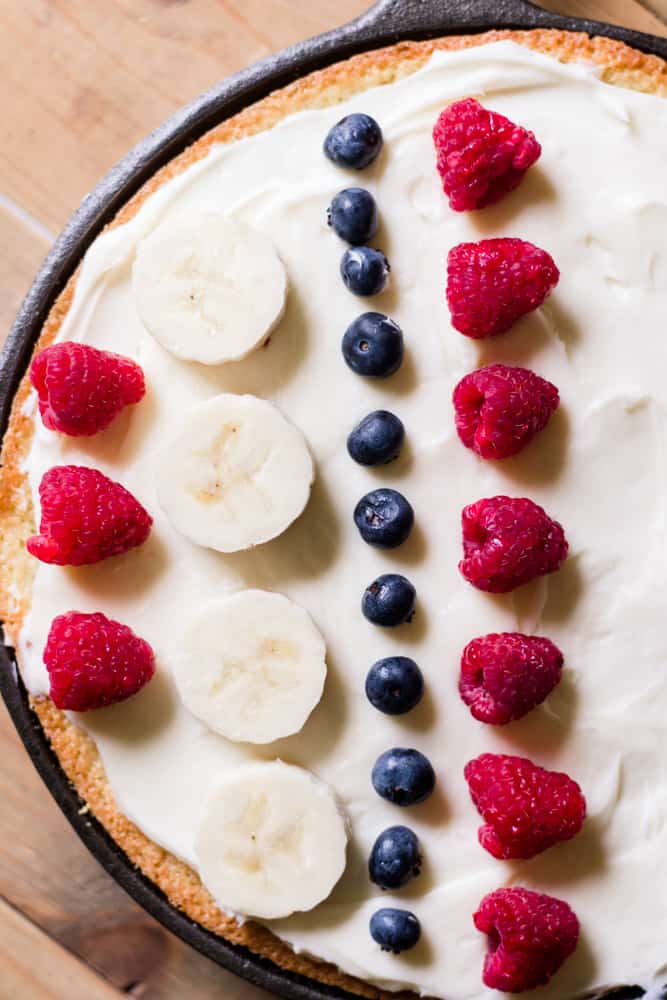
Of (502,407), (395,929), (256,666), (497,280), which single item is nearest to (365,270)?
(497,280)

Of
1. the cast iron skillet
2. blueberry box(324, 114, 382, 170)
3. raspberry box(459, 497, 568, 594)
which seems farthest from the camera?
the cast iron skillet

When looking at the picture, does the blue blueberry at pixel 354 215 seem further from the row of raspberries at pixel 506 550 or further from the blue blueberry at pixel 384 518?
the blue blueberry at pixel 384 518

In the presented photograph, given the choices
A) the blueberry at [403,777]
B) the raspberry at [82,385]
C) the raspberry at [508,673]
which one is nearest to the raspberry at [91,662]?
the raspberry at [82,385]

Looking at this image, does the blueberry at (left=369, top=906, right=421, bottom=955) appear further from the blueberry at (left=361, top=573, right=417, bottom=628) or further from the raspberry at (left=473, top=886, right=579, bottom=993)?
the blueberry at (left=361, top=573, right=417, bottom=628)

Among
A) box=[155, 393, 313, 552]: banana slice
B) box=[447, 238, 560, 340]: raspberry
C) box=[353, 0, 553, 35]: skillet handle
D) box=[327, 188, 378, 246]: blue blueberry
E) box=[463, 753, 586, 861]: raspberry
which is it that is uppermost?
box=[353, 0, 553, 35]: skillet handle

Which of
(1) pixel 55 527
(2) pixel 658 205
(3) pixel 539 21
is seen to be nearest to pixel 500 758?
(1) pixel 55 527

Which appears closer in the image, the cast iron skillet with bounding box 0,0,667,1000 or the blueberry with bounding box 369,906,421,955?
the blueberry with bounding box 369,906,421,955

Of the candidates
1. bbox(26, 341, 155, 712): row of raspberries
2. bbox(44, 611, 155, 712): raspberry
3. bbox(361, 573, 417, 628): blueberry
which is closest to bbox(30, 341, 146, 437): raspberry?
bbox(26, 341, 155, 712): row of raspberries

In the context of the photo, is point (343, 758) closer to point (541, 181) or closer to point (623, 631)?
point (623, 631)

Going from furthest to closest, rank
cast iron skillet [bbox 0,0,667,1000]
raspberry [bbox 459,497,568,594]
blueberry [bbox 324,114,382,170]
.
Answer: cast iron skillet [bbox 0,0,667,1000] < blueberry [bbox 324,114,382,170] < raspberry [bbox 459,497,568,594]
